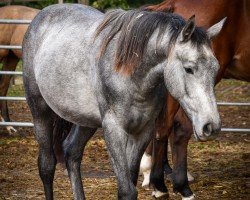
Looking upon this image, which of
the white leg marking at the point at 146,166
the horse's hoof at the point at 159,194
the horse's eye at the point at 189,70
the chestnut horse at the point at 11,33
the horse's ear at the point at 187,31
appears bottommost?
the chestnut horse at the point at 11,33

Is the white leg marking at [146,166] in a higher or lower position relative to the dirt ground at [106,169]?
higher

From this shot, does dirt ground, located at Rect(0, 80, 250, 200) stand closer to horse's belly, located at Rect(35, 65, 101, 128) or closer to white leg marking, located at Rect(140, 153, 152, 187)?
white leg marking, located at Rect(140, 153, 152, 187)

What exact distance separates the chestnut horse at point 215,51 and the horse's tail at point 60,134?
0.84 m

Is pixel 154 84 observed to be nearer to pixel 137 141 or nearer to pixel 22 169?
pixel 137 141

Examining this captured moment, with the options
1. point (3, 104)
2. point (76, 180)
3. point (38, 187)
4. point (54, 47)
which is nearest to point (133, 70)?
point (54, 47)

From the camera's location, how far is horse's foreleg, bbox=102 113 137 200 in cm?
508

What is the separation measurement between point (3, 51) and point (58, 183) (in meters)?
3.81

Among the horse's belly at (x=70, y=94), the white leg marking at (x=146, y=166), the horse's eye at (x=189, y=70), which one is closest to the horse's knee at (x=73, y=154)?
the horse's belly at (x=70, y=94)

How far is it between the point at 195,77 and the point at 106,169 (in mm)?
3503

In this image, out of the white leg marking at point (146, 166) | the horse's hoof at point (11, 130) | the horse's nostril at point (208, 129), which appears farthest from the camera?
the horse's hoof at point (11, 130)

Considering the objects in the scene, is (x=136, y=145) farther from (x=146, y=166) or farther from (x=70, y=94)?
(x=146, y=166)

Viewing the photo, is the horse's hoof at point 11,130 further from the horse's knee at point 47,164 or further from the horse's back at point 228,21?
the horse's knee at point 47,164

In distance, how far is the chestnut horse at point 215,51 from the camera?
21.8 feet

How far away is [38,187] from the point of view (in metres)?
7.16
